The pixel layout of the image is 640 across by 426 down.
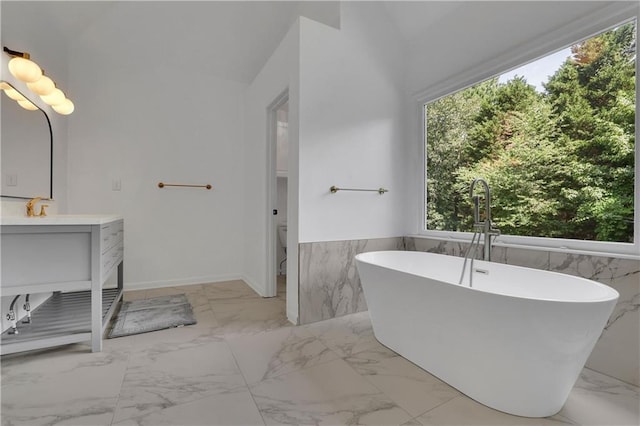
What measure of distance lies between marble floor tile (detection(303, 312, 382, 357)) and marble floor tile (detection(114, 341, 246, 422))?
0.62 meters

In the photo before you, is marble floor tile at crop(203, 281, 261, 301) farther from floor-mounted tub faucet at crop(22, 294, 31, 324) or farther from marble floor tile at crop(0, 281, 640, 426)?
floor-mounted tub faucet at crop(22, 294, 31, 324)

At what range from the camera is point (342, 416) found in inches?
48.9

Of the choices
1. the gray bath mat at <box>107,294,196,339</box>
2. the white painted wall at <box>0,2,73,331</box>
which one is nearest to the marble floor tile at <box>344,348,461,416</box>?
the gray bath mat at <box>107,294,196,339</box>

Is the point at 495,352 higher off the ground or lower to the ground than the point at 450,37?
lower

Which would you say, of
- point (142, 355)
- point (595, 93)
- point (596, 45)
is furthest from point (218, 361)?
point (596, 45)

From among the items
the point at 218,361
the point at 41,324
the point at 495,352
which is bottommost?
the point at 218,361

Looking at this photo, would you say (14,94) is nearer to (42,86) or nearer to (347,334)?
(42,86)

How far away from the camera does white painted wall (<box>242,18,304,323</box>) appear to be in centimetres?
232

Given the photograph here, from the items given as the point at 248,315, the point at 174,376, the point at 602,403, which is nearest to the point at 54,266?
the point at 174,376

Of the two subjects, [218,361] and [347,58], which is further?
[347,58]

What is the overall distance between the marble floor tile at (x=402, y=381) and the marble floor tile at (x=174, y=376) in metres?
0.66

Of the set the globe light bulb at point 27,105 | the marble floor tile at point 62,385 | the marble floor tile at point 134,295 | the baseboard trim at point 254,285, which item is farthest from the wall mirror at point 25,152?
the baseboard trim at point 254,285

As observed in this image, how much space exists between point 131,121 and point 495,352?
370 centimetres

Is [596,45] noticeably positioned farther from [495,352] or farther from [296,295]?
[296,295]
